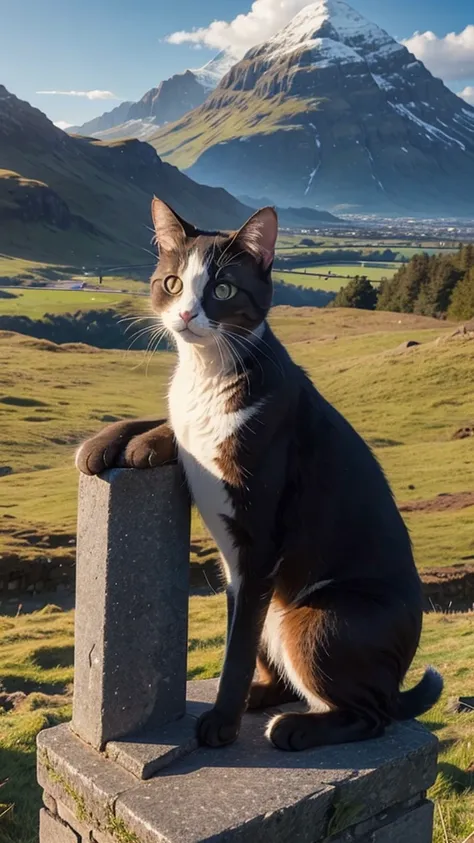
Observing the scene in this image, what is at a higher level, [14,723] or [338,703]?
[338,703]

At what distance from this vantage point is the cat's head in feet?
13.2

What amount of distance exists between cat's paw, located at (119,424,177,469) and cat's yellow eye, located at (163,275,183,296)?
2.56 ft

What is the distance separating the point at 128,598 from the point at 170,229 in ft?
6.87

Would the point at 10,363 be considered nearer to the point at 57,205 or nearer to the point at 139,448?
the point at 139,448

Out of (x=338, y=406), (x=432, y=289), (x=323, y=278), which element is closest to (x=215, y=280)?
(x=338, y=406)

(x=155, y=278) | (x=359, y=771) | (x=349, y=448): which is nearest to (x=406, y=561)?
(x=349, y=448)

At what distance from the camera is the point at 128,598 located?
429 centimetres

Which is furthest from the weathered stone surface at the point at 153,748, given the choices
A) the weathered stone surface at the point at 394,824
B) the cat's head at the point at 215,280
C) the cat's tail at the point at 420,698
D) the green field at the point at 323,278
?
the green field at the point at 323,278

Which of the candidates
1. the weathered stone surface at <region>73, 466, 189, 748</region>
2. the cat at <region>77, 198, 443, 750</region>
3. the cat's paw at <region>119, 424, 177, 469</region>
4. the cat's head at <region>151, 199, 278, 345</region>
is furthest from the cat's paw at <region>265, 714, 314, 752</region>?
the cat's head at <region>151, 199, 278, 345</region>

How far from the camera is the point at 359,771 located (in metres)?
4.27

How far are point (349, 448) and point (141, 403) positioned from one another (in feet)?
159

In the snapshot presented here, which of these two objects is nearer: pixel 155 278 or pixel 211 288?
pixel 211 288

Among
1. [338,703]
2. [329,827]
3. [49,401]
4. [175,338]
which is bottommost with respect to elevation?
[49,401]

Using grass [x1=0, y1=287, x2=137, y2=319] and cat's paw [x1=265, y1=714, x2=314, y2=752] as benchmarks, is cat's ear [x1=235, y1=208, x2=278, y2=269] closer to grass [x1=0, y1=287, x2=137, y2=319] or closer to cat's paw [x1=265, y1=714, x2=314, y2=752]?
cat's paw [x1=265, y1=714, x2=314, y2=752]
